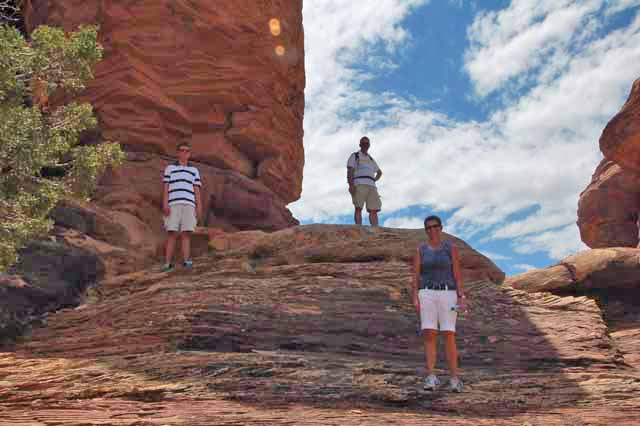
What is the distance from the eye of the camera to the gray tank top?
788 cm

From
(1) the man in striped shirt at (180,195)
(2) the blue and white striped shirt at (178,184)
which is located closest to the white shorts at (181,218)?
(1) the man in striped shirt at (180,195)

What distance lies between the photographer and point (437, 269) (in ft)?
25.9

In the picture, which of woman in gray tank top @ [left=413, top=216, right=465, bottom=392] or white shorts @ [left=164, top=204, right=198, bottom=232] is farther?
white shorts @ [left=164, top=204, right=198, bottom=232]

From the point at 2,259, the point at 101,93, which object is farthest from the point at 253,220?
the point at 2,259

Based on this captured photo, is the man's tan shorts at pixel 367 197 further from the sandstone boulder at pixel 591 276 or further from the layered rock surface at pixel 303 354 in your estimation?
the sandstone boulder at pixel 591 276

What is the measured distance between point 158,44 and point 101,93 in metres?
2.60

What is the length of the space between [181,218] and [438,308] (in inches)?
251

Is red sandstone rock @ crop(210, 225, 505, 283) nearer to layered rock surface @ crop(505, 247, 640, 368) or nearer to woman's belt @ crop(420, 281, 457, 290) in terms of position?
layered rock surface @ crop(505, 247, 640, 368)

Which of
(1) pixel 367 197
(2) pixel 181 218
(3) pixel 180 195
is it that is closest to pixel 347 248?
(1) pixel 367 197

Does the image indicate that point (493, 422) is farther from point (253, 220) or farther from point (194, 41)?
point (194, 41)

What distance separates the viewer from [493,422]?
6.53 metres

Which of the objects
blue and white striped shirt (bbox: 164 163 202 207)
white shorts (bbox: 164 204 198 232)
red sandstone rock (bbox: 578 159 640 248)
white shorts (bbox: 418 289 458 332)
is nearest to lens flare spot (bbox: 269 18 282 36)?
blue and white striped shirt (bbox: 164 163 202 207)

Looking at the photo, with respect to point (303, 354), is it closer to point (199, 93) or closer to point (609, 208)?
point (199, 93)

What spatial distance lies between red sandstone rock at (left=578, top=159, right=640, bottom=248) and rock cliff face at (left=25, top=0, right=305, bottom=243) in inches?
1113
